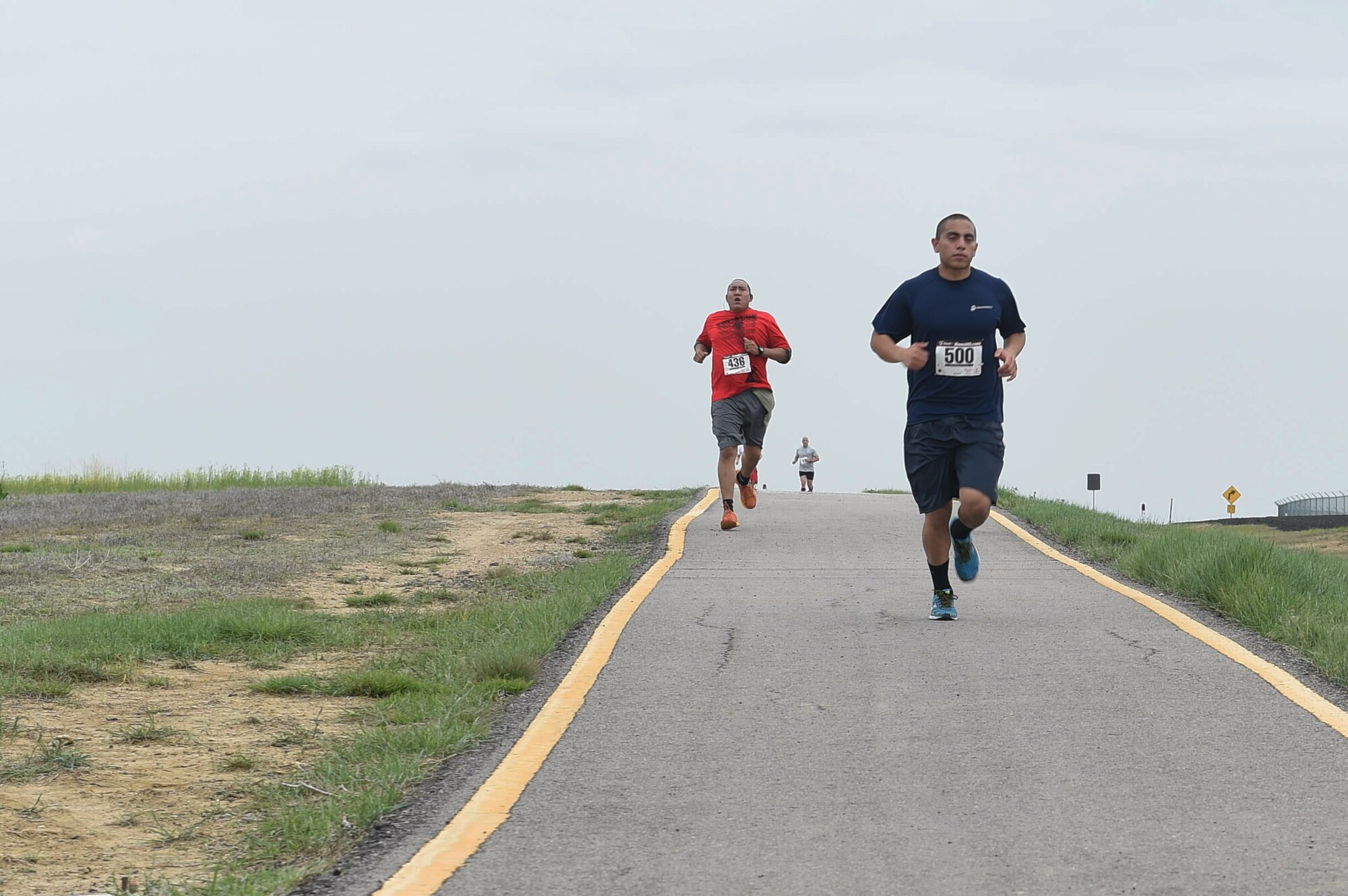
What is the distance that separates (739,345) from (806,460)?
77.5 ft

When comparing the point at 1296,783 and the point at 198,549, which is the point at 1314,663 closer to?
the point at 1296,783

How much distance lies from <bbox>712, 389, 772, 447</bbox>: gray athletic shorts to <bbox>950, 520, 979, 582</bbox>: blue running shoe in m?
5.69

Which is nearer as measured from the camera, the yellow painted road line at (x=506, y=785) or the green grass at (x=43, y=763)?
the yellow painted road line at (x=506, y=785)

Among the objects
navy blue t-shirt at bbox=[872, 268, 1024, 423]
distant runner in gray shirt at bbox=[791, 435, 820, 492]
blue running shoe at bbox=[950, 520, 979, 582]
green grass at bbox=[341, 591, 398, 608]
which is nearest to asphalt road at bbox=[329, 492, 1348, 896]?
blue running shoe at bbox=[950, 520, 979, 582]

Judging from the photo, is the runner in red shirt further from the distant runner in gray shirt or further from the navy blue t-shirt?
the distant runner in gray shirt

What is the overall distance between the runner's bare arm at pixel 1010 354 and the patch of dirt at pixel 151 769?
401 cm

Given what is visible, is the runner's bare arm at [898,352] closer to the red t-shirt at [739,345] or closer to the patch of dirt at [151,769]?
the patch of dirt at [151,769]

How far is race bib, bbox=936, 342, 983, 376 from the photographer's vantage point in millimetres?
9008

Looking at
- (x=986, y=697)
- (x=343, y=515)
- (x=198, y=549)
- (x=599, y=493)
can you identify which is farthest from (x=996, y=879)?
(x=599, y=493)

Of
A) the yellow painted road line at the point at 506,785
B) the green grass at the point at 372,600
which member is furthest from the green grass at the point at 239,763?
the green grass at the point at 372,600

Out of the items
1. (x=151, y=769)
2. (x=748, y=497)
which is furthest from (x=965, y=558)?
(x=748, y=497)

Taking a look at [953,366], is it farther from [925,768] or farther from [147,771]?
[147,771]

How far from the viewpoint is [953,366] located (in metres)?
9.04

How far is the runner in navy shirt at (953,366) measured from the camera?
29.5ft
